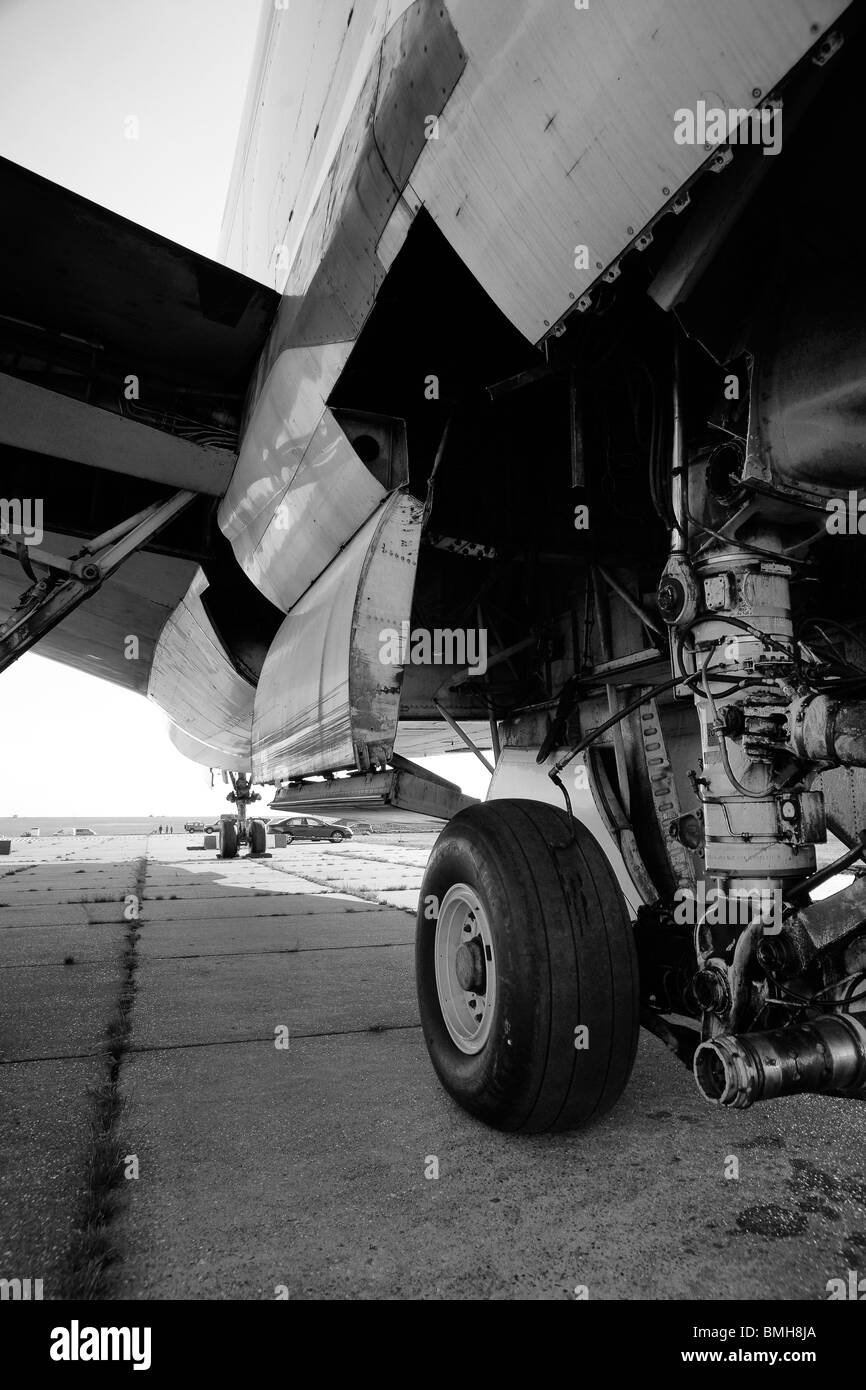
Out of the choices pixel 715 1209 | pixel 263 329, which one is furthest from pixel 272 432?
pixel 715 1209

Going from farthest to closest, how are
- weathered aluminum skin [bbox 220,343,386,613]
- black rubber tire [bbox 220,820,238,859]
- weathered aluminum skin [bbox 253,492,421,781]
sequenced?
black rubber tire [bbox 220,820,238,859] → weathered aluminum skin [bbox 220,343,386,613] → weathered aluminum skin [bbox 253,492,421,781]

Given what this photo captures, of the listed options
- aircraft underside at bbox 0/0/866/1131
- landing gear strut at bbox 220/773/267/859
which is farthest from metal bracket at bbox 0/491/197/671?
landing gear strut at bbox 220/773/267/859

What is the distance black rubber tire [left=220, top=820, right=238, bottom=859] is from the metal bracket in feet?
34.2

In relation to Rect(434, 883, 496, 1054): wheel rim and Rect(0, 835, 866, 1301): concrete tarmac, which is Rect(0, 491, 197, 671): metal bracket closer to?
Rect(0, 835, 866, 1301): concrete tarmac

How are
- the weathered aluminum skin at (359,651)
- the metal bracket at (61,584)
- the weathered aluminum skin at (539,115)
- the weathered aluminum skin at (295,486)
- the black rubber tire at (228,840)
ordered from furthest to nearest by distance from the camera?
the black rubber tire at (228,840) < the metal bracket at (61,584) < the weathered aluminum skin at (295,486) < the weathered aluminum skin at (359,651) < the weathered aluminum skin at (539,115)

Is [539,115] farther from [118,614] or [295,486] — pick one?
[118,614]

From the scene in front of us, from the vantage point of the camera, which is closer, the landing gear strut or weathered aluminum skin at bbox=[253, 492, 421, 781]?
weathered aluminum skin at bbox=[253, 492, 421, 781]

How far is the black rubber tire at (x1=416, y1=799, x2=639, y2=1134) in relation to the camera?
6.44 feet

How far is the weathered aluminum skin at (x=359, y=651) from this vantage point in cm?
241

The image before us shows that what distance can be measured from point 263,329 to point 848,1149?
358cm

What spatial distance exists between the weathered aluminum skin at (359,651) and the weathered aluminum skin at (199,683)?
1.78 m

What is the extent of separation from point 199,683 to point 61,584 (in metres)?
2.16

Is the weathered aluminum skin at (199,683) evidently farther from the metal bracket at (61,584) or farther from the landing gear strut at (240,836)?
the landing gear strut at (240,836)

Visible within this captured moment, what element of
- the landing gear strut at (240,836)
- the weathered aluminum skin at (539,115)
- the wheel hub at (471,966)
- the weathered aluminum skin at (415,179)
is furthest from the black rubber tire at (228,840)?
the weathered aluminum skin at (539,115)
